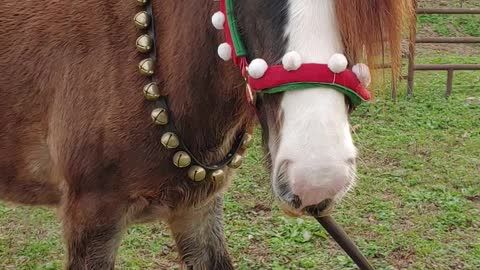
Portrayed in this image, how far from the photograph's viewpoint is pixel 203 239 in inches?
100

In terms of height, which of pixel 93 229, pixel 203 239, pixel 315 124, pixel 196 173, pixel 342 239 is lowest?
pixel 342 239

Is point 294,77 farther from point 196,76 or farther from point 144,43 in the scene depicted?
point 144,43

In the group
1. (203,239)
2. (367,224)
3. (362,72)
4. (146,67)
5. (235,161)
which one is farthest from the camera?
(367,224)

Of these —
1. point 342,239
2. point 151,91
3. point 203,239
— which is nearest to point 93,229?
point 151,91

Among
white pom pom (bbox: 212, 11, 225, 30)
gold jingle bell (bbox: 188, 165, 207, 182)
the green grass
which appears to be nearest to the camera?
white pom pom (bbox: 212, 11, 225, 30)

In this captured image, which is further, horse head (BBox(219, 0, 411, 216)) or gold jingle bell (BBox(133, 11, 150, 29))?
gold jingle bell (BBox(133, 11, 150, 29))

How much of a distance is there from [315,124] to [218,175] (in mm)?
810

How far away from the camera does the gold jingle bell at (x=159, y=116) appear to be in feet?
6.31

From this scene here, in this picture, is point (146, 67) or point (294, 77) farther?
point (146, 67)

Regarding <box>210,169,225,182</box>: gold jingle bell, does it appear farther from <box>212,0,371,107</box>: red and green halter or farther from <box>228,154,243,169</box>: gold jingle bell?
<box>212,0,371,107</box>: red and green halter

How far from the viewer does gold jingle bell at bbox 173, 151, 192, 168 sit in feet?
6.46

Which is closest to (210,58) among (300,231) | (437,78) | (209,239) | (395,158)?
(209,239)

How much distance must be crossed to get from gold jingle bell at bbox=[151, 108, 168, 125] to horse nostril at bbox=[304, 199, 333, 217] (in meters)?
0.62

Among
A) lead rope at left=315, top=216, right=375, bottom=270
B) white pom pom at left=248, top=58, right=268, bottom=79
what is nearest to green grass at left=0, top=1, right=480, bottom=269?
lead rope at left=315, top=216, right=375, bottom=270
